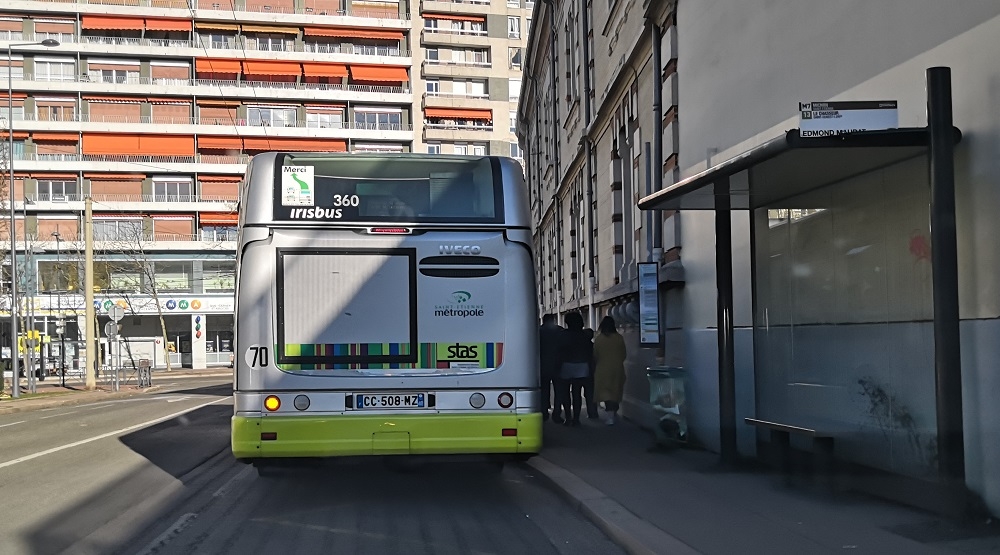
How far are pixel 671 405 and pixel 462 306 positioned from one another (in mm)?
3738

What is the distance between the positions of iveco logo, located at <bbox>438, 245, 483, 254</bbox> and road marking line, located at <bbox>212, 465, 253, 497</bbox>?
336 cm

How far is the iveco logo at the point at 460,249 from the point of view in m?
8.28

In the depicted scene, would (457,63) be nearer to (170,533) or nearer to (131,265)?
(131,265)

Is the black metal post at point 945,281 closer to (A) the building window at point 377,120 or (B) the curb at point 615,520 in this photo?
(B) the curb at point 615,520

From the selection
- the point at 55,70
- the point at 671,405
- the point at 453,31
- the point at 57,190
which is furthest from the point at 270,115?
the point at 671,405

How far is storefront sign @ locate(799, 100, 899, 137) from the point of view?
256 inches

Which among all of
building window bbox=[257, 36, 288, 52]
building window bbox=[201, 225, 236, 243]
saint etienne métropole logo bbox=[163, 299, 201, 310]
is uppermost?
building window bbox=[257, 36, 288, 52]

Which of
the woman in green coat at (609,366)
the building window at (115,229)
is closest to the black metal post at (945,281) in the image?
the woman in green coat at (609,366)

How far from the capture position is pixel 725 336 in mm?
9898

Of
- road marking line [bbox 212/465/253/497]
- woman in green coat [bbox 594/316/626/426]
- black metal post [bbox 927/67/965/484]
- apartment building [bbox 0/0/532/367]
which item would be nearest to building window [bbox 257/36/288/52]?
apartment building [bbox 0/0/532/367]

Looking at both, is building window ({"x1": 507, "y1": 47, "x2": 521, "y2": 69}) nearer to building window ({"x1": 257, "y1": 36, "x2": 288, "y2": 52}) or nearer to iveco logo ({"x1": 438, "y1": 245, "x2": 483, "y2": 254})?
building window ({"x1": 257, "y1": 36, "x2": 288, "y2": 52})

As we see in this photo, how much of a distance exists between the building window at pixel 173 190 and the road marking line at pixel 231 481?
52.1m

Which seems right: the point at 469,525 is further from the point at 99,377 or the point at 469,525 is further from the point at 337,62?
the point at 337,62

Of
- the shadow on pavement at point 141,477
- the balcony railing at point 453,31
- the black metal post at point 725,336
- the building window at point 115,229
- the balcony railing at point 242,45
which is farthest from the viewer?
the balcony railing at point 453,31
